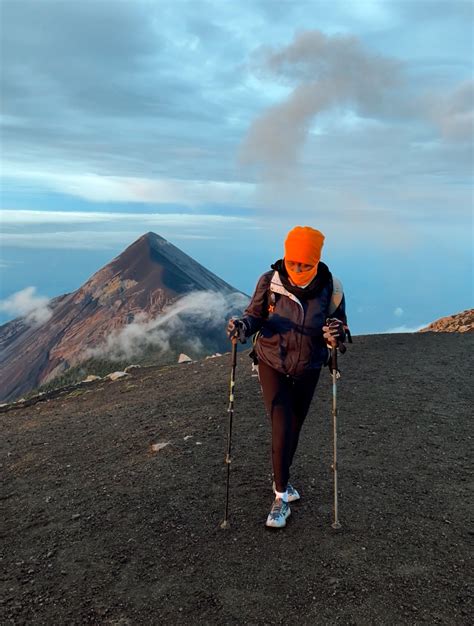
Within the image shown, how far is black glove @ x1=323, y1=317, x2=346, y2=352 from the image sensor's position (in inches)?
238

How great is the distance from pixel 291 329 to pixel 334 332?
531 mm

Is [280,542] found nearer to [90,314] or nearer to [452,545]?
[452,545]

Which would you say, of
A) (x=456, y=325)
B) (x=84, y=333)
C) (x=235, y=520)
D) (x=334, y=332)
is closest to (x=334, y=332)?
(x=334, y=332)

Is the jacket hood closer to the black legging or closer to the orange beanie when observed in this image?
the orange beanie

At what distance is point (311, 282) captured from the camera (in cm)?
615

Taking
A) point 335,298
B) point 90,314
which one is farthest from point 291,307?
point 90,314

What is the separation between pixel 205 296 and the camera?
187750 millimetres

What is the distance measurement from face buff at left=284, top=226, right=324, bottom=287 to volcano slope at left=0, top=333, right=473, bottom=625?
323 centimetres

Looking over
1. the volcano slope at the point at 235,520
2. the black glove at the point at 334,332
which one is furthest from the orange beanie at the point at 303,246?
the volcano slope at the point at 235,520

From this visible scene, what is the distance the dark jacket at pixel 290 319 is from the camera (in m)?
6.11

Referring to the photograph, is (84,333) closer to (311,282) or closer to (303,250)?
(311,282)

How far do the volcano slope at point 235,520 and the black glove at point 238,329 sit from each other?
252cm

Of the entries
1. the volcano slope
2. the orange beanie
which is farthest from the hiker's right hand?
the volcano slope

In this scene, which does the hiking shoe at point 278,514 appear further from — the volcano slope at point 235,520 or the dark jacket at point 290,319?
the dark jacket at point 290,319
